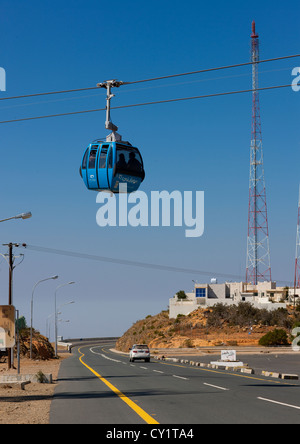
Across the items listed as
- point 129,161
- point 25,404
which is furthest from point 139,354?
point 129,161

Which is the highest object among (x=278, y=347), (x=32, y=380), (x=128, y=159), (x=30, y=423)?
(x=128, y=159)

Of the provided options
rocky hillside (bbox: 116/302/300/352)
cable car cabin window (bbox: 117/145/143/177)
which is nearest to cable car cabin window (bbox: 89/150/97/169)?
cable car cabin window (bbox: 117/145/143/177)

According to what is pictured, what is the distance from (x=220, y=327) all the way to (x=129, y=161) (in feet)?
309

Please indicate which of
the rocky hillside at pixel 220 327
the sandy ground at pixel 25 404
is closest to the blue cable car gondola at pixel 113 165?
the sandy ground at pixel 25 404

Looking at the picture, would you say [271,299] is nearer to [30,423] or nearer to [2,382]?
[2,382]

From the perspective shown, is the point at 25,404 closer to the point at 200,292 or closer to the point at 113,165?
the point at 113,165

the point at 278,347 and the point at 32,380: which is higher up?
the point at 32,380

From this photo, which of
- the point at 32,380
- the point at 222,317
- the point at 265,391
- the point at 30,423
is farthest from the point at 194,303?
the point at 30,423

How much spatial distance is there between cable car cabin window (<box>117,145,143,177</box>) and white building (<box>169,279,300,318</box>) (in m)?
101

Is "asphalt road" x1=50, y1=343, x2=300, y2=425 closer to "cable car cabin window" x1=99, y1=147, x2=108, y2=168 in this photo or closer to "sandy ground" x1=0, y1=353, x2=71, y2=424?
"sandy ground" x1=0, y1=353, x2=71, y2=424

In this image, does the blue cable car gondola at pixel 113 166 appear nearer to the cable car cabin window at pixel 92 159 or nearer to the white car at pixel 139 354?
the cable car cabin window at pixel 92 159
